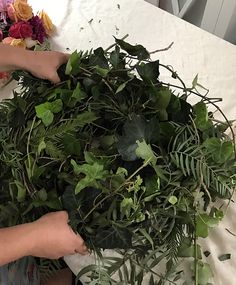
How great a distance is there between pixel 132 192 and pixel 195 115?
0.17 meters

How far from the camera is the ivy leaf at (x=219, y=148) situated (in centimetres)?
67

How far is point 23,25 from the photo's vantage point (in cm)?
104

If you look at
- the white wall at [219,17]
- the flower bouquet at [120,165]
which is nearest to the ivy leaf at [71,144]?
the flower bouquet at [120,165]

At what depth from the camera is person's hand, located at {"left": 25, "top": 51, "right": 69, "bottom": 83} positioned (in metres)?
0.78

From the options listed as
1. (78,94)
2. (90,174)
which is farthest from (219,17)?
(90,174)

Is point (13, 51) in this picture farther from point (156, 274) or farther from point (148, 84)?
point (156, 274)

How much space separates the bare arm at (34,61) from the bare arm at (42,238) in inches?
10.1

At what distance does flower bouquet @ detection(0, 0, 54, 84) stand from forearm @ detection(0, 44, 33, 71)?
20cm

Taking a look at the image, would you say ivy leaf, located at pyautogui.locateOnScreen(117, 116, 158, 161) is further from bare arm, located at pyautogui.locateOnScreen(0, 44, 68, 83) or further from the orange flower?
the orange flower

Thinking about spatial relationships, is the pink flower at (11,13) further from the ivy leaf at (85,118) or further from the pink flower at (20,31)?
the ivy leaf at (85,118)

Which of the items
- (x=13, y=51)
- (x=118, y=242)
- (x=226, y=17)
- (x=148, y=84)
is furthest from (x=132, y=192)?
(x=226, y=17)

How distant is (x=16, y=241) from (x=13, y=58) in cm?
35

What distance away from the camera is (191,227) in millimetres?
693

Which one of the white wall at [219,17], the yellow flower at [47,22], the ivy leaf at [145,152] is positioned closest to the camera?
the ivy leaf at [145,152]
